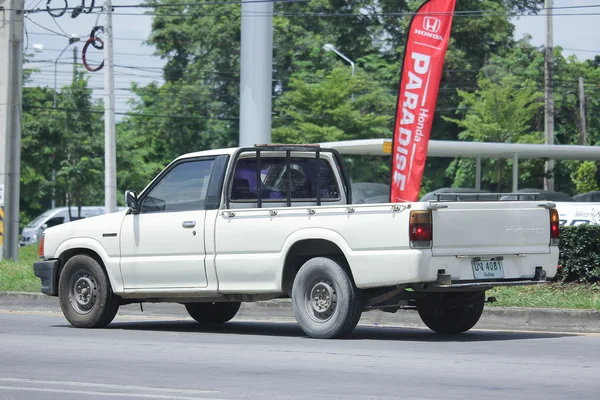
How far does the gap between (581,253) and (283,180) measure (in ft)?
14.9

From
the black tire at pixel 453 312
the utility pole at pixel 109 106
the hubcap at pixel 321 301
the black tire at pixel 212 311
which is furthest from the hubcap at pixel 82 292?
the utility pole at pixel 109 106

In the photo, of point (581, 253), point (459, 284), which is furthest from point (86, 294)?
point (581, 253)

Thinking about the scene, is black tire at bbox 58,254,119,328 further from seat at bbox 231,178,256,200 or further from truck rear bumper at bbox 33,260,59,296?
seat at bbox 231,178,256,200

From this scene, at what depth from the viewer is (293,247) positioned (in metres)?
11.6

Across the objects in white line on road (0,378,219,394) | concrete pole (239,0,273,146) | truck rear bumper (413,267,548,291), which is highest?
concrete pole (239,0,273,146)

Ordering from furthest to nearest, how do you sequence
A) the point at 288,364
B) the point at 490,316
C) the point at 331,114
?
1. the point at 331,114
2. the point at 490,316
3. the point at 288,364

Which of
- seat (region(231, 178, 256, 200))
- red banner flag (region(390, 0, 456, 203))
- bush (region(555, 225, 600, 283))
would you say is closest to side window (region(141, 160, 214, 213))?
seat (region(231, 178, 256, 200))

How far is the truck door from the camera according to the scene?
12219 mm

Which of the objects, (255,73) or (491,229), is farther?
(255,73)

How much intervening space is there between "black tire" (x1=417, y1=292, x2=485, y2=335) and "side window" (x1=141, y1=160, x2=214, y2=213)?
2566mm

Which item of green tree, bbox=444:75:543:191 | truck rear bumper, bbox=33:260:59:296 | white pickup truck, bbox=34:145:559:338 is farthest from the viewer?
green tree, bbox=444:75:543:191

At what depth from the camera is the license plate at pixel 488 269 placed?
36.4 ft

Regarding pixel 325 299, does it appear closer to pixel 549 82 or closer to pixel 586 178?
pixel 549 82

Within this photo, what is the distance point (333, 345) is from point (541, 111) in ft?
160
